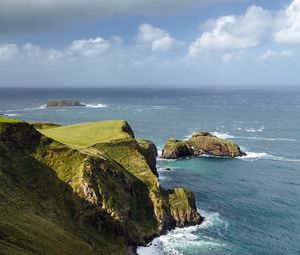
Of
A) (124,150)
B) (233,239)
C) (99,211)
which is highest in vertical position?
(124,150)

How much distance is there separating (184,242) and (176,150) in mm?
57565

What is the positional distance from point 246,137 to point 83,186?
102m

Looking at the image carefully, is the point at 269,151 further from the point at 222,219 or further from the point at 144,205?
the point at 144,205

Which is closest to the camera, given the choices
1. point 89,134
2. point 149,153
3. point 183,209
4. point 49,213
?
point 49,213

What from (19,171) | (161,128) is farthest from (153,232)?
(161,128)

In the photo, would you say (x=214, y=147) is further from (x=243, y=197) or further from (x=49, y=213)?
(x=49, y=213)

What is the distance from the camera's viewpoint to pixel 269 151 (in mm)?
124875

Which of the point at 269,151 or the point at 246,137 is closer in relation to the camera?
the point at 269,151

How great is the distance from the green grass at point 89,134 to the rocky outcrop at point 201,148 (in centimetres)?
2026

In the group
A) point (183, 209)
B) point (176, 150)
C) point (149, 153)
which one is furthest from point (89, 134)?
point (183, 209)

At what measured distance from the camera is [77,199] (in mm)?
58844

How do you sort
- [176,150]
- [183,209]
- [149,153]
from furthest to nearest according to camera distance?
[176,150] < [149,153] < [183,209]

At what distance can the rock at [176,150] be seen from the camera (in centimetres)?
11562

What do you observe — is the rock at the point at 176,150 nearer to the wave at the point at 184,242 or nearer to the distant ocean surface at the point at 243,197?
the distant ocean surface at the point at 243,197
